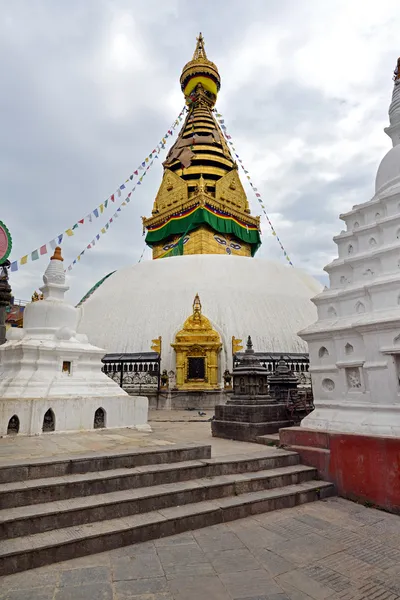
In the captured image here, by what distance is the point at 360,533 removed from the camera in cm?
355

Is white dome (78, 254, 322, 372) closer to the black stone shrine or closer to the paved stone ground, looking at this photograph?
the black stone shrine

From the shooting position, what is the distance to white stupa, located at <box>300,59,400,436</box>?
4.72 m

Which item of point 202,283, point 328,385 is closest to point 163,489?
point 328,385

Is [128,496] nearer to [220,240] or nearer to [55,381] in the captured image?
[55,381]

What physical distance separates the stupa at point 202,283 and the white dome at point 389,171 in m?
10.6

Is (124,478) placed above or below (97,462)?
below

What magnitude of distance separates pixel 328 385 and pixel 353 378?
1.33ft

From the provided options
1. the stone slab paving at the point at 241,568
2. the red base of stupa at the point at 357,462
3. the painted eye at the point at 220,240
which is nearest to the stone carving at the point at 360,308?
the red base of stupa at the point at 357,462

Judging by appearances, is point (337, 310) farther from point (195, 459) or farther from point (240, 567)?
point (240, 567)

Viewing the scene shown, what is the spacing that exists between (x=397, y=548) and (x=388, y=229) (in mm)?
3870

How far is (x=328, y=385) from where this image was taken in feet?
18.1

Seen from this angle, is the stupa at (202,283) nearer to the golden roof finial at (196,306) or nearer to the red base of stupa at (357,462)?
the golden roof finial at (196,306)

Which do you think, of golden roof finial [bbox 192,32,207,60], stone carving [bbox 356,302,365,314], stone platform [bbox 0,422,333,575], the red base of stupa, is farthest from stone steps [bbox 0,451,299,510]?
golden roof finial [bbox 192,32,207,60]

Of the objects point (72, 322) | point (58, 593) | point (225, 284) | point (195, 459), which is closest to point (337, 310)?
point (195, 459)
